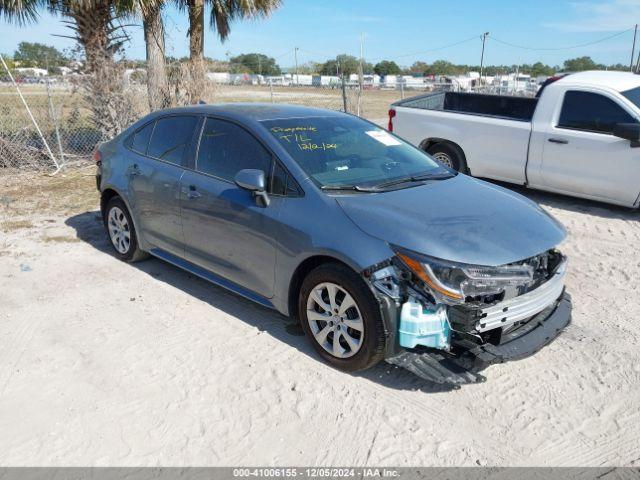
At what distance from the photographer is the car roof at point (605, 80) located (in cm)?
696

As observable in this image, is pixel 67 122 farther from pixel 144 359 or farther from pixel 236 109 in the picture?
pixel 144 359

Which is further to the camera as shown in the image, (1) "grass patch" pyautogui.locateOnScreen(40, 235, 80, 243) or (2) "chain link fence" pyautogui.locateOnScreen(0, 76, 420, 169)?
(2) "chain link fence" pyautogui.locateOnScreen(0, 76, 420, 169)

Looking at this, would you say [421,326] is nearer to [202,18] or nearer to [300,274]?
[300,274]

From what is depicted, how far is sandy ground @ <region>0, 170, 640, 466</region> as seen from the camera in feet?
9.38

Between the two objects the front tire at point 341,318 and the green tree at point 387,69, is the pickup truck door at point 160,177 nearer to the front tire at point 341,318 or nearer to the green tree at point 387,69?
the front tire at point 341,318

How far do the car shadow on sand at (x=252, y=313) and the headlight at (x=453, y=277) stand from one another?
28.0 inches

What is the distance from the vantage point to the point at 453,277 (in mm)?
3090

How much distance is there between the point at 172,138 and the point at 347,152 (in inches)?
66.7

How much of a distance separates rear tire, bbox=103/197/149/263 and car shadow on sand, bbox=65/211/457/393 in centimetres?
14

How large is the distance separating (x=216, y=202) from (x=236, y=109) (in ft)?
3.05

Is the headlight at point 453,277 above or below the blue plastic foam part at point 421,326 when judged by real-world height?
above

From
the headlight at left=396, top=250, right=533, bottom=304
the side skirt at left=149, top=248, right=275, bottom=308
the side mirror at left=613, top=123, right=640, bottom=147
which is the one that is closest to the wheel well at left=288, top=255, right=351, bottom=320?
the side skirt at left=149, top=248, right=275, bottom=308

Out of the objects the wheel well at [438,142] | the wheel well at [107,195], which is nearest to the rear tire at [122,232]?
the wheel well at [107,195]

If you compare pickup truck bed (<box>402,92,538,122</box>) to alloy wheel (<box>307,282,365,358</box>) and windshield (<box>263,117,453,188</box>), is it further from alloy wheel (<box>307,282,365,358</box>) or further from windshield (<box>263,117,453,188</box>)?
alloy wheel (<box>307,282,365,358</box>)
